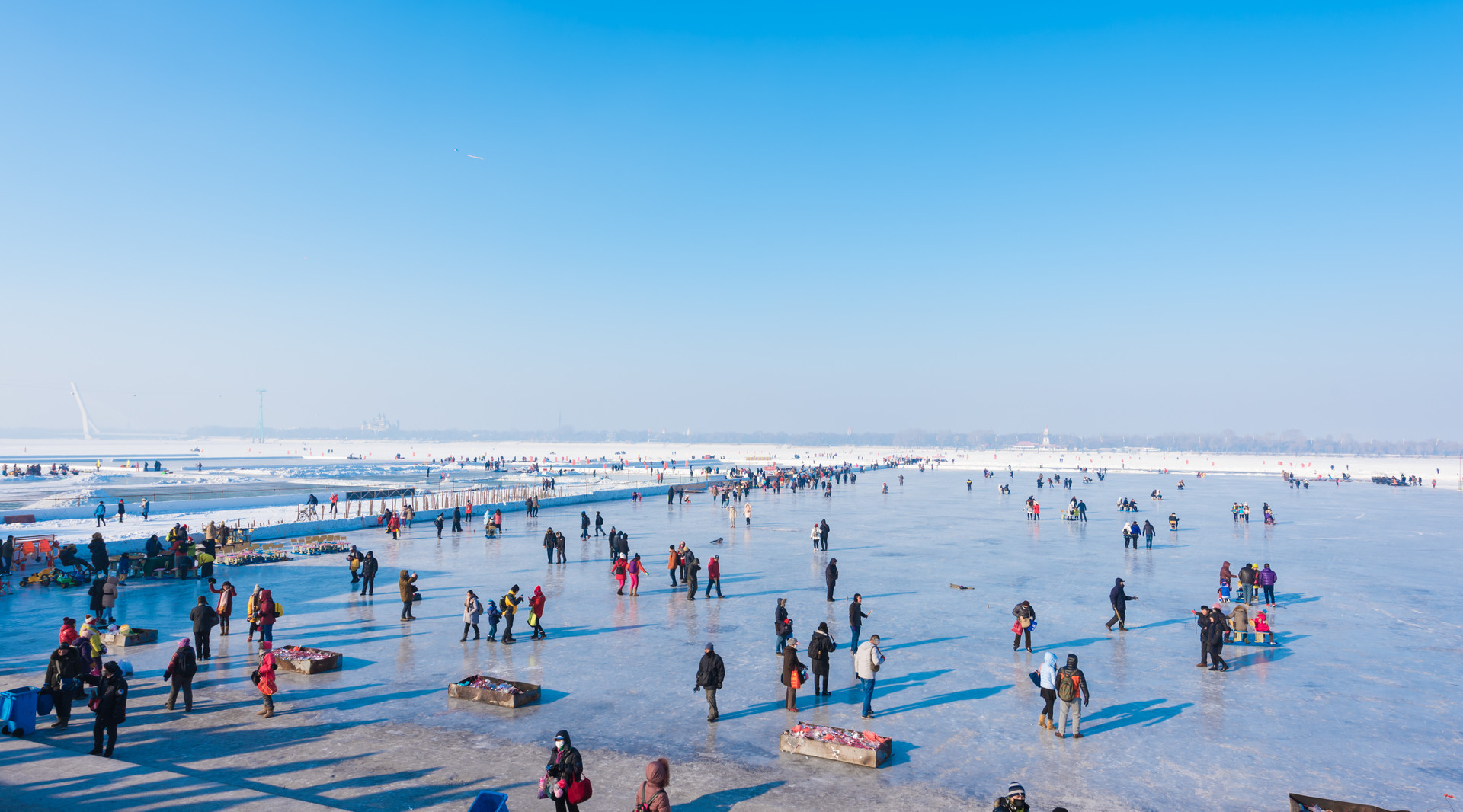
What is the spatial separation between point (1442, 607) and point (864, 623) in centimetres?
1569

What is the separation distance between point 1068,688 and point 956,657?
173 inches

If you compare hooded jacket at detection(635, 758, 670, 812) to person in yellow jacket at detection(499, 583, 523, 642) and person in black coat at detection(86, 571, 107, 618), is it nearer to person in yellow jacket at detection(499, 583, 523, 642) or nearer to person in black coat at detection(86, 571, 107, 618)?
person in yellow jacket at detection(499, 583, 523, 642)

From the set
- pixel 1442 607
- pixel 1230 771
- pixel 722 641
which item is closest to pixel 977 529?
pixel 1442 607

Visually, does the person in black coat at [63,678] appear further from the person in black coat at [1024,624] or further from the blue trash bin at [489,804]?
the person in black coat at [1024,624]

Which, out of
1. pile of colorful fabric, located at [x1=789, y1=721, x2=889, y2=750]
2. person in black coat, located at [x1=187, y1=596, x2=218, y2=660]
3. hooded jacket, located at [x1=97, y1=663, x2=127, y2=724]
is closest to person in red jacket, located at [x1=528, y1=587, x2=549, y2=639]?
person in black coat, located at [x1=187, y1=596, x2=218, y2=660]

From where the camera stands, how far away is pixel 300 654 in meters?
13.4

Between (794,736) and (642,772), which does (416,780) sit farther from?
(794,736)

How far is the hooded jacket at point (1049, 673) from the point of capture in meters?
10.7

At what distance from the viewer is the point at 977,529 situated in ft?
119

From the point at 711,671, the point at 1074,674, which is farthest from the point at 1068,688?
the point at 711,671

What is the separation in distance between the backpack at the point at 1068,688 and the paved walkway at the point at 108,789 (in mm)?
9046

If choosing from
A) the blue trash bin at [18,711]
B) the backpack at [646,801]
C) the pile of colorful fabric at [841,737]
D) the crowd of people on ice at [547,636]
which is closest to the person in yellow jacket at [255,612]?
the crowd of people on ice at [547,636]

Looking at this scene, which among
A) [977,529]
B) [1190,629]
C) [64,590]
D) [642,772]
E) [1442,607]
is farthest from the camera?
[977,529]

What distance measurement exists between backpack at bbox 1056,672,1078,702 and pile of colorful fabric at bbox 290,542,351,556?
2674cm
